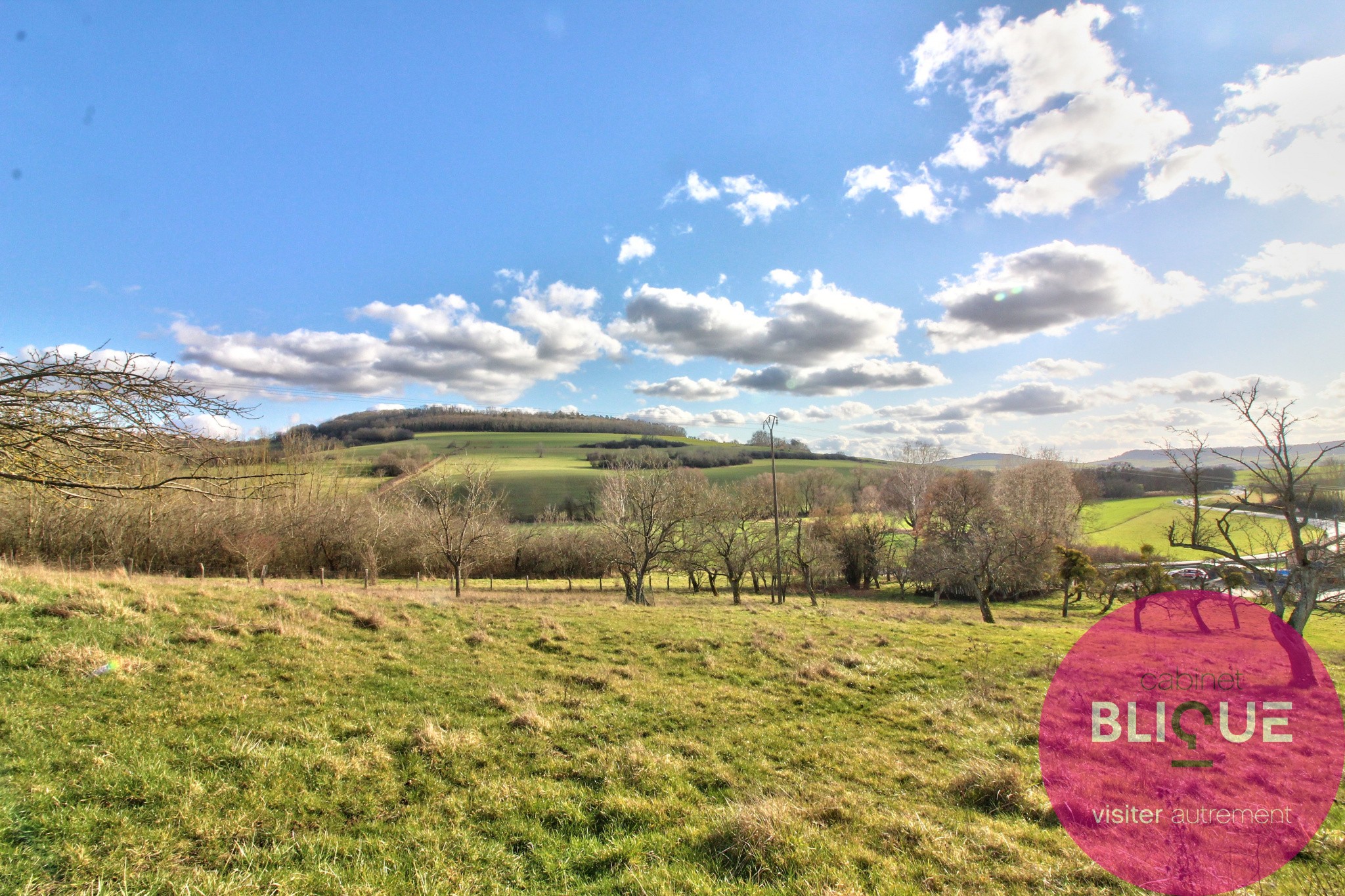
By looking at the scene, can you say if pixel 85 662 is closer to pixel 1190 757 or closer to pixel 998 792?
pixel 998 792

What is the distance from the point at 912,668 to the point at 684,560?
100 ft

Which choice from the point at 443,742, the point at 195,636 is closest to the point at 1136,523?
the point at 443,742

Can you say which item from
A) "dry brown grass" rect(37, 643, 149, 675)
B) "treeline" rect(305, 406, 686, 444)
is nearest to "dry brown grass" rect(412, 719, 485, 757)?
"dry brown grass" rect(37, 643, 149, 675)

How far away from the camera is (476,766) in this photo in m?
6.68

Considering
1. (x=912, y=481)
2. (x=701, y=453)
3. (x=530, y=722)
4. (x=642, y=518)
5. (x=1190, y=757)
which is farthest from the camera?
(x=701, y=453)

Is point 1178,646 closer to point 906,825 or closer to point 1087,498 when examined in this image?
point 906,825

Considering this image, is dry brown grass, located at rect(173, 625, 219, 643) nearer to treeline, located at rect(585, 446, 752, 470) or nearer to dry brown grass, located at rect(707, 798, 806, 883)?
dry brown grass, located at rect(707, 798, 806, 883)

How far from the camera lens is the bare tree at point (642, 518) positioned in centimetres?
3569

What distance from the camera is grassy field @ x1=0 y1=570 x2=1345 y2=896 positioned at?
4531 mm

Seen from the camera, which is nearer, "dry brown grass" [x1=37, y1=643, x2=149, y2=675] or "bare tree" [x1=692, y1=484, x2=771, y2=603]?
"dry brown grass" [x1=37, y1=643, x2=149, y2=675]

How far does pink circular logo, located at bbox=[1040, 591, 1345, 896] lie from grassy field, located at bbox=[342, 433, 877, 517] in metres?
54.8

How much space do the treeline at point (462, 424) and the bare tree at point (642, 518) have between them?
9440 cm

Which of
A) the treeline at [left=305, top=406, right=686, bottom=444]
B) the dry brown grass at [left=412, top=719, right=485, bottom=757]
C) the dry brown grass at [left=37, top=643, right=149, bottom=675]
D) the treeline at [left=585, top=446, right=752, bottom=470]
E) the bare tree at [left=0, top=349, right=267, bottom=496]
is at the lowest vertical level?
the dry brown grass at [left=412, top=719, right=485, bottom=757]

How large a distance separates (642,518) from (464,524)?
12.2 metres
